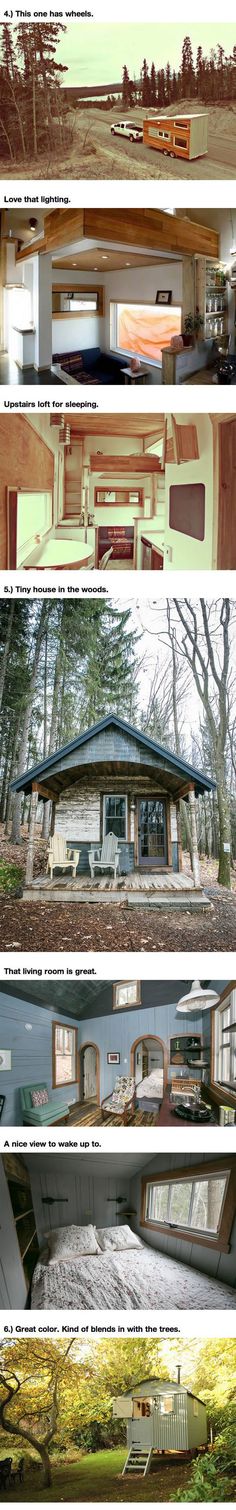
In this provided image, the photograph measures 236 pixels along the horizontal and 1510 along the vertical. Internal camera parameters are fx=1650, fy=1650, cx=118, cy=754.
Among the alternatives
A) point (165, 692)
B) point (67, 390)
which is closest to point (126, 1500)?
point (165, 692)

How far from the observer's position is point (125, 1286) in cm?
731

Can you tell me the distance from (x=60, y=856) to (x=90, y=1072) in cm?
97

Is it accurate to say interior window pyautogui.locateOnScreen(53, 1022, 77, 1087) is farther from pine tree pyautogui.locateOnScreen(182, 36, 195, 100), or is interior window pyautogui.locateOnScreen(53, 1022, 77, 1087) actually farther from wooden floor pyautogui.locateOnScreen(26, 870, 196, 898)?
pine tree pyautogui.locateOnScreen(182, 36, 195, 100)

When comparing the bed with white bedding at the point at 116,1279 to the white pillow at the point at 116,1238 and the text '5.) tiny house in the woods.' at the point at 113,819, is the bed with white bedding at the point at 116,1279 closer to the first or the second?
the white pillow at the point at 116,1238

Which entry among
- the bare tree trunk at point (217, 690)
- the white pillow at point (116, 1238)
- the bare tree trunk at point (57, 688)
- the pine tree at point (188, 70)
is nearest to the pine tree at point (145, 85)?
the pine tree at point (188, 70)

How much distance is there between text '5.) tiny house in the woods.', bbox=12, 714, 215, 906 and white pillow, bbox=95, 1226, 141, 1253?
1.54 m

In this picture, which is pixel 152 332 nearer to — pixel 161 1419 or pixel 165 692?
pixel 165 692

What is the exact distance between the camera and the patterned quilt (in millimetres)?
7285

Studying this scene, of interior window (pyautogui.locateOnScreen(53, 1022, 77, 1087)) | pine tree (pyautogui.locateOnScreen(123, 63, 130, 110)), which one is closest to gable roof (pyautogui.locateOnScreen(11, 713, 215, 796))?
interior window (pyautogui.locateOnScreen(53, 1022, 77, 1087))

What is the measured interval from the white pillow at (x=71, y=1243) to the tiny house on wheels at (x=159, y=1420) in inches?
24.0

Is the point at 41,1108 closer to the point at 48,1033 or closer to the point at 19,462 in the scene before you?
the point at 48,1033

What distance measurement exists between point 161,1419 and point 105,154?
5.31 m

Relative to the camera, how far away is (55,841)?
23.9ft

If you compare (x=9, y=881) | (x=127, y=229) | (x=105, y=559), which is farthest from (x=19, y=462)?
(x=9, y=881)
